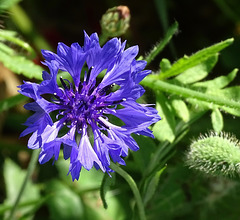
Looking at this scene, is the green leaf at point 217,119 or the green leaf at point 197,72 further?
the green leaf at point 197,72

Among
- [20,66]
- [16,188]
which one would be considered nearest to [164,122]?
[20,66]

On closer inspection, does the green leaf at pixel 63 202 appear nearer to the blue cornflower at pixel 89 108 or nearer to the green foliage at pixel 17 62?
the green foliage at pixel 17 62

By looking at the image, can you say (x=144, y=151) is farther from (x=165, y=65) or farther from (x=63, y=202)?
(x=63, y=202)

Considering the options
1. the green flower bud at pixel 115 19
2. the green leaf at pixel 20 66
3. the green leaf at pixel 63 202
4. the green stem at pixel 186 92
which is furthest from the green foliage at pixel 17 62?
the green leaf at pixel 63 202

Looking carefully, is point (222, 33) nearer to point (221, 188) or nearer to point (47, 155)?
point (221, 188)

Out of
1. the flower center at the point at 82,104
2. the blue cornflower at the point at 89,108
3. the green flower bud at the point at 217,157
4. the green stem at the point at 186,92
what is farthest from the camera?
the green stem at the point at 186,92

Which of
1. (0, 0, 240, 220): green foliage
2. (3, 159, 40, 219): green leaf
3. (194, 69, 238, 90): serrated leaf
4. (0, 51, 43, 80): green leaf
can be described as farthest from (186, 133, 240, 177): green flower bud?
(3, 159, 40, 219): green leaf
